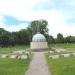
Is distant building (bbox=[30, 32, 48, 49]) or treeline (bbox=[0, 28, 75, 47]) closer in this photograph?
distant building (bbox=[30, 32, 48, 49])

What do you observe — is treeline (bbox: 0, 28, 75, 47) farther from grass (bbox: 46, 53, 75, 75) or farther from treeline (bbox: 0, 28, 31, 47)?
grass (bbox: 46, 53, 75, 75)

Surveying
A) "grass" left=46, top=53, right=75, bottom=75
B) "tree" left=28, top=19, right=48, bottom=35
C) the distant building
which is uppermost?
"tree" left=28, top=19, right=48, bottom=35

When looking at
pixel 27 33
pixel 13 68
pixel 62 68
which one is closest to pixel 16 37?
→ pixel 27 33

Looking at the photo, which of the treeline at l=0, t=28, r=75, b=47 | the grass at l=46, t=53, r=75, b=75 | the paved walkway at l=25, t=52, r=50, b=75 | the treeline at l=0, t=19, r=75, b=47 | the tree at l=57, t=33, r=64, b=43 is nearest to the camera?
the paved walkway at l=25, t=52, r=50, b=75

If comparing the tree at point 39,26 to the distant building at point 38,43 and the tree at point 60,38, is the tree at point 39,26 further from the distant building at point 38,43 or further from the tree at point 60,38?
the distant building at point 38,43

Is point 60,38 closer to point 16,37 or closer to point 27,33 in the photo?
point 27,33

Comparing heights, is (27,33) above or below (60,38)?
above

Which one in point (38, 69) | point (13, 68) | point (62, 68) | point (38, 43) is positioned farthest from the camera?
point (38, 43)

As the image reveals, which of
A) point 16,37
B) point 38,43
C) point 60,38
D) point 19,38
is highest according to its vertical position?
point 16,37

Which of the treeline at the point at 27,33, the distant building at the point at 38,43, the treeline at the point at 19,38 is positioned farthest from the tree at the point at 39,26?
the distant building at the point at 38,43

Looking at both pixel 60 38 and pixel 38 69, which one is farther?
pixel 60 38

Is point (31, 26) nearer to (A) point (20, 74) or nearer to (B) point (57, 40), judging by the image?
(B) point (57, 40)

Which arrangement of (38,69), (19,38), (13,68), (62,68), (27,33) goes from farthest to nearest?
(19,38) → (27,33) → (13,68) → (62,68) → (38,69)

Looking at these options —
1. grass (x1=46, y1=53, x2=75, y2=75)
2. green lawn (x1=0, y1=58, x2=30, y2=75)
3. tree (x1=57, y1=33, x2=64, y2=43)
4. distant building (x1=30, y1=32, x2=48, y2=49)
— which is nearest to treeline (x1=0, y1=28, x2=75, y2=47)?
tree (x1=57, y1=33, x2=64, y2=43)
